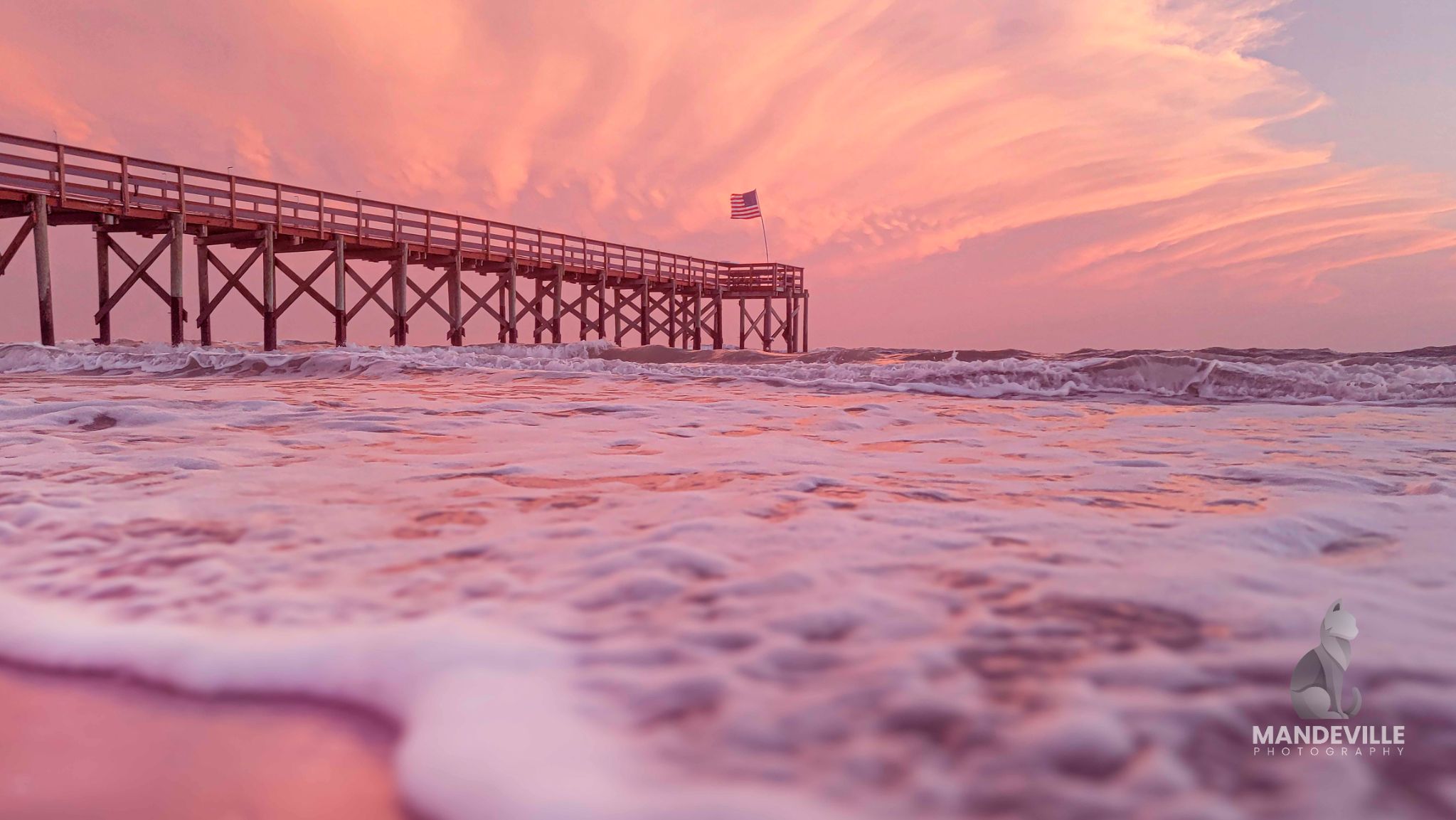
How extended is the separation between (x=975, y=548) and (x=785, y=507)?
0.59 m

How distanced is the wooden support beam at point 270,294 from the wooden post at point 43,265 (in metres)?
4.13

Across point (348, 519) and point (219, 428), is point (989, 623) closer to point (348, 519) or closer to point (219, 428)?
point (348, 519)

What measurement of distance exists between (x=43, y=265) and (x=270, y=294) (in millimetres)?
4458

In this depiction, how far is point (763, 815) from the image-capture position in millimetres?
840

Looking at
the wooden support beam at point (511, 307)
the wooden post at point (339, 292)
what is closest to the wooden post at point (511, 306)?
the wooden support beam at point (511, 307)

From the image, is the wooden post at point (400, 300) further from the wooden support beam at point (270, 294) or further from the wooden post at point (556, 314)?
the wooden post at point (556, 314)

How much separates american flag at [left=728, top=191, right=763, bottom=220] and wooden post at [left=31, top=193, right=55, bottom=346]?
1892cm

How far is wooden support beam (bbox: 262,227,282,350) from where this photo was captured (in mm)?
18781

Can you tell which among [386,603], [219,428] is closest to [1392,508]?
[386,603]

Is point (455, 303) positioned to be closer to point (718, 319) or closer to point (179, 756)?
point (718, 319)

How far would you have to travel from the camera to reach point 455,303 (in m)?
23.0

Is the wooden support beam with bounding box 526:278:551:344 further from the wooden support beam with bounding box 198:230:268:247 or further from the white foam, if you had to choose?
the white foam

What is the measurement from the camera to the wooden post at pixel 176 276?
56.1 ft

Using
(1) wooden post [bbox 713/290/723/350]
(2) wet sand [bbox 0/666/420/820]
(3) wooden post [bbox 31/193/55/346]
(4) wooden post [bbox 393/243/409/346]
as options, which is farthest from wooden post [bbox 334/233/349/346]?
(2) wet sand [bbox 0/666/420/820]
